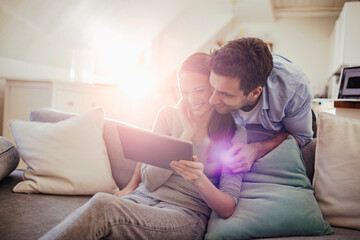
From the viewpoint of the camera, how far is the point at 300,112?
1.26 metres

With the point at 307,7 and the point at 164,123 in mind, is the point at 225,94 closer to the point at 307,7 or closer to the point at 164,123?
the point at 164,123

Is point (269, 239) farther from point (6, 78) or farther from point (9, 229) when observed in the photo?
point (6, 78)

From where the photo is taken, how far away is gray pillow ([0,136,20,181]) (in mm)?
1366

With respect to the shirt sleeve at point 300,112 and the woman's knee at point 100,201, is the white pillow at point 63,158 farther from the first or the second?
the shirt sleeve at point 300,112

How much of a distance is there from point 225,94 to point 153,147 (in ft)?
1.21

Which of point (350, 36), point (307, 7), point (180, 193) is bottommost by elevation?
point (180, 193)

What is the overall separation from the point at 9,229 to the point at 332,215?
3.85 ft

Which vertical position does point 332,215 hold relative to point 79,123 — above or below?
below

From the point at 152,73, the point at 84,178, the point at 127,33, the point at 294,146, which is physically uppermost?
the point at 127,33

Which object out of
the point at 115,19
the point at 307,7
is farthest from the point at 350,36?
the point at 115,19

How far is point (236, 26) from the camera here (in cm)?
566

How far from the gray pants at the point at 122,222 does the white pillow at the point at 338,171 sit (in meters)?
0.50

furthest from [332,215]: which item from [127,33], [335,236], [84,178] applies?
[127,33]

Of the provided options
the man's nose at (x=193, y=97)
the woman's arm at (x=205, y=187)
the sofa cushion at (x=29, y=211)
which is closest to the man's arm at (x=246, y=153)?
the woman's arm at (x=205, y=187)
